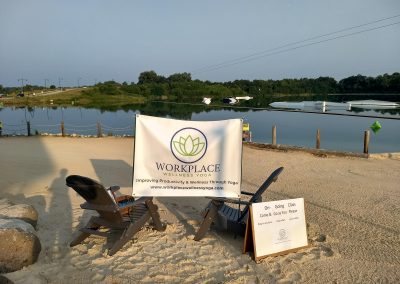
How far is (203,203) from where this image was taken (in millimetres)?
7113

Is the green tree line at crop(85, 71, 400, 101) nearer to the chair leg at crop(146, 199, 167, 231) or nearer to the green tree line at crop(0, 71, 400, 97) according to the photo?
the green tree line at crop(0, 71, 400, 97)

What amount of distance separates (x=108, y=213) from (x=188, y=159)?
1250 mm

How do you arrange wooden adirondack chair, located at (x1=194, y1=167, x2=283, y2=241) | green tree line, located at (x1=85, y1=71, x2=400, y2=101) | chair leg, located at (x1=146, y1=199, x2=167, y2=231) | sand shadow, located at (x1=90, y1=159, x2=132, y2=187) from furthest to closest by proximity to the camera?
green tree line, located at (x1=85, y1=71, x2=400, y2=101), sand shadow, located at (x1=90, y1=159, x2=132, y2=187), chair leg, located at (x1=146, y1=199, x2=167, y2=231), wooden adirondack chair, located at (x1=194, y1=167, x2=283, y2=241)

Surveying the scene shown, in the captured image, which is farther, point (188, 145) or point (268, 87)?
point (268, 87)

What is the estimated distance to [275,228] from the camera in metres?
4.73

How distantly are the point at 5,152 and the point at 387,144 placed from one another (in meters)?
24.5

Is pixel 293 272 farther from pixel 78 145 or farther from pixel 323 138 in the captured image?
pixel 323 138

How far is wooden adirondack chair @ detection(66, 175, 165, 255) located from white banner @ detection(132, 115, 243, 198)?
35 cm

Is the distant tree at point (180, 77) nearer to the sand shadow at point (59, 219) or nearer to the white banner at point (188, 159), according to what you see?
the sand shadow at point (59, 219)

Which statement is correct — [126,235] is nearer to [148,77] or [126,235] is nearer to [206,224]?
[206,224]

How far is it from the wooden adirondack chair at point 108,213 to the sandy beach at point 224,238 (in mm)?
176

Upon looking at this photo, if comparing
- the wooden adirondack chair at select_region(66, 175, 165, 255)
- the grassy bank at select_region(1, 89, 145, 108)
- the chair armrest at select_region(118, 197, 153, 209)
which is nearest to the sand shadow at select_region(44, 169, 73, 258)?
the wooden adirondack chair at select_region(66, 175, 165, 255)

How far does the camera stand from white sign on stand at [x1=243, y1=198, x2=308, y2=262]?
4590mm

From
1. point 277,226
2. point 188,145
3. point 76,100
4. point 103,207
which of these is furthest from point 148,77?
point 277,226
